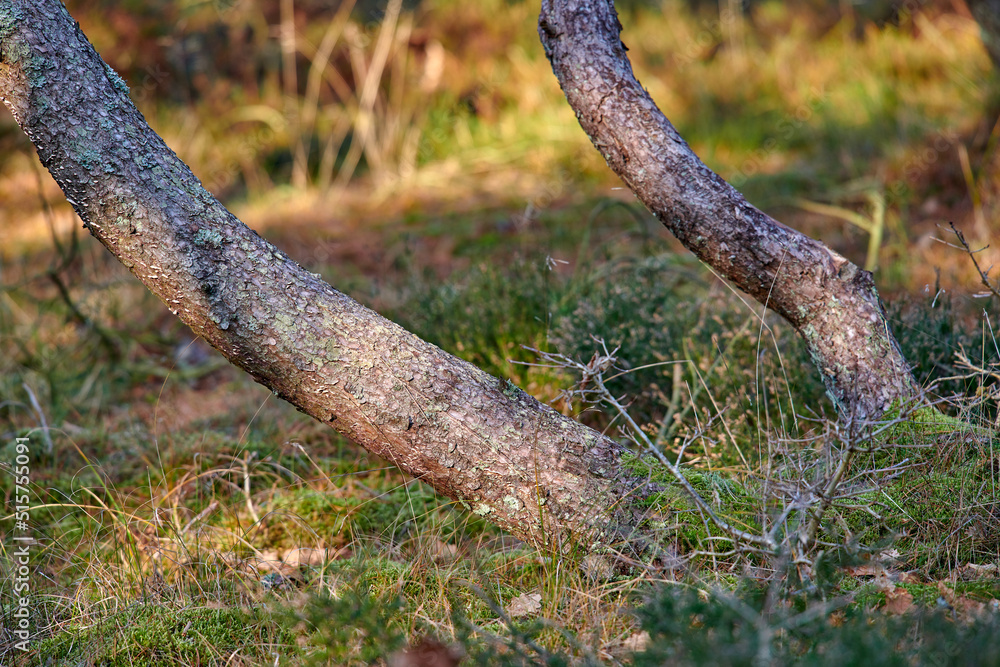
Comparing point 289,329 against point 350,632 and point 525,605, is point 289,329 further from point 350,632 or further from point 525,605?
point 525,605

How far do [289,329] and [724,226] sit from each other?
1273 millimetres

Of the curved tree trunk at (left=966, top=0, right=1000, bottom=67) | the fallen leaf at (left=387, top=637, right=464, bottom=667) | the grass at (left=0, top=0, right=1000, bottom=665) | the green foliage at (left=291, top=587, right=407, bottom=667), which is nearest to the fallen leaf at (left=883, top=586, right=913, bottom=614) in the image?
the grass at (left=0, top=0, right=1000, bottom=665)

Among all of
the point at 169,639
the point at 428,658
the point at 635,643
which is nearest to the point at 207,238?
the point at 169,639

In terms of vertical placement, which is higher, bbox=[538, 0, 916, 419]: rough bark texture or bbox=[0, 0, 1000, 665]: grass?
bbox=[538, 0, 916, 419]: rough bark texture

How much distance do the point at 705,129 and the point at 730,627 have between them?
5.69 meters

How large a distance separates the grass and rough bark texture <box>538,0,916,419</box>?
184mm

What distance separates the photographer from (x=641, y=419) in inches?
116

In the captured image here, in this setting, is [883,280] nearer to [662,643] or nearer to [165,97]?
[662,643]

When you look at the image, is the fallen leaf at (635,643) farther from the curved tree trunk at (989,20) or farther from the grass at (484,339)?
the curved tree trunk at (989,20)

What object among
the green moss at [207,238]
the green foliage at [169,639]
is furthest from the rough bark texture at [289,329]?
the green foliage at [169,639]

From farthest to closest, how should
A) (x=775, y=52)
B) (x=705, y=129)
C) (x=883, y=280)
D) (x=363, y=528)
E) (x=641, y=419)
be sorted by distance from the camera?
1. (x=775, y=52)
2. (x=705, y=129)
3. (x=883, y=280)
4. (x=641, y=419)
5. (x=363, y=528)

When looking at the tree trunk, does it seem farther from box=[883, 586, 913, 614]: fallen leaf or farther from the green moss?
box=[883, 586, 913, 614]: fallen leaf

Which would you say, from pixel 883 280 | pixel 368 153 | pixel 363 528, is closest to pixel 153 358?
pixel 363 528

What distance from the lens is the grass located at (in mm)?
1713
